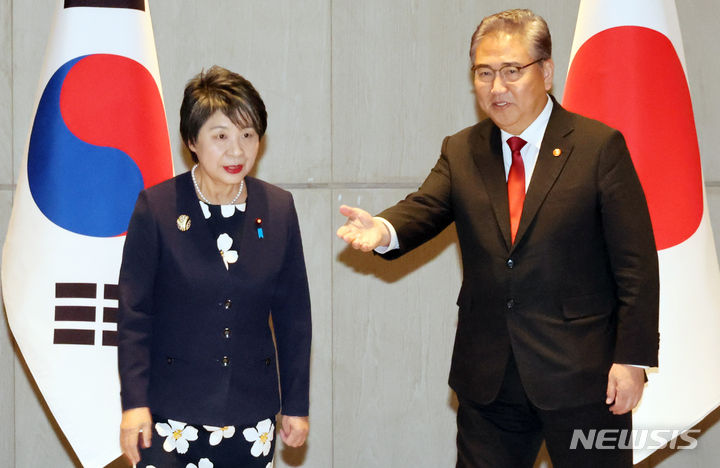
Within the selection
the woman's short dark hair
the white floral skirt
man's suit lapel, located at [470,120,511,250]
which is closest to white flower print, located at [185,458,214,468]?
the white floral skirt

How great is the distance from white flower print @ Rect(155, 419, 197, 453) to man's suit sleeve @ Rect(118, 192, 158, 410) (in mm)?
93

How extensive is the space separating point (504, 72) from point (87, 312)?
1.68 m

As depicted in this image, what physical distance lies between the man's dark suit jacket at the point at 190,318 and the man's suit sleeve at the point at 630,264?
0.95 metres

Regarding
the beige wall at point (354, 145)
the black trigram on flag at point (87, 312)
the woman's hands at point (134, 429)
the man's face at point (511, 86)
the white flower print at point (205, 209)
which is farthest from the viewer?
the beige wall at point (354, 145)

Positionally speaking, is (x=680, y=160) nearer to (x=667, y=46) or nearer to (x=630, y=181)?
(x=667, y=46)

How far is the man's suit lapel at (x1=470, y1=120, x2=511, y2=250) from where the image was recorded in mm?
2469

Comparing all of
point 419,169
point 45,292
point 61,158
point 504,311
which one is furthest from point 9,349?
point 504,311

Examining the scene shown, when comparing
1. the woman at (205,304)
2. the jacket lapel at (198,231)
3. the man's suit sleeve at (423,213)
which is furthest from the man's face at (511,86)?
the jacket lapel at (198,231)

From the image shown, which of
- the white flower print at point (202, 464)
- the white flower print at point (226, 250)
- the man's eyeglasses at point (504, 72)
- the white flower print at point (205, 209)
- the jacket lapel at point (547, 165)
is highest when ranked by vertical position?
the man's eyeglasses at point (504, 72)

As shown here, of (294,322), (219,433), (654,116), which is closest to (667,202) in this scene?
(654,116)

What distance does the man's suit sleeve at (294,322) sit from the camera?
250 cm

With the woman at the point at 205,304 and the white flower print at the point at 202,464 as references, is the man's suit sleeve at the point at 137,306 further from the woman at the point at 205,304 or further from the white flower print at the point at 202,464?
the white flower print at the point at 202,464

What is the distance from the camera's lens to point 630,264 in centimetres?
236

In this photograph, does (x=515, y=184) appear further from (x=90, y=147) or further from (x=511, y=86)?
(x=90, y=147)
